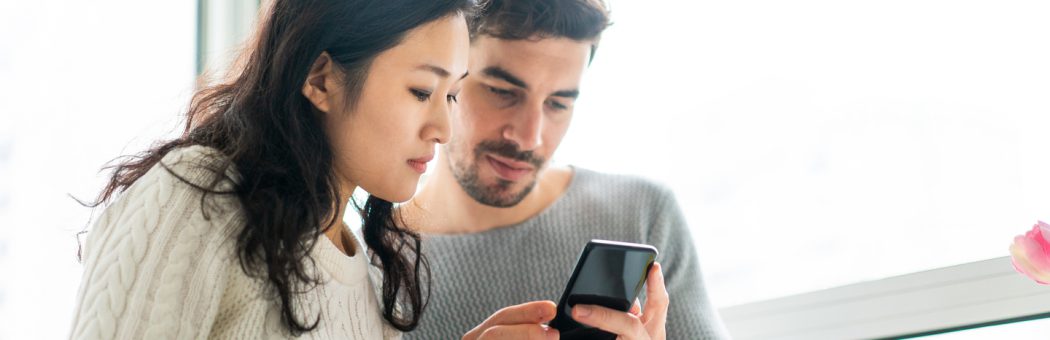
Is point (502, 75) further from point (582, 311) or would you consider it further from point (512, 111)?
point (582, 311)

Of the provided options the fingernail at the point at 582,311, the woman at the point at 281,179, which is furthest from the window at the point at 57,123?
the fingernail at the point at 582,311

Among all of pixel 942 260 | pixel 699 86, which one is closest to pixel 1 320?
pixel 699 86

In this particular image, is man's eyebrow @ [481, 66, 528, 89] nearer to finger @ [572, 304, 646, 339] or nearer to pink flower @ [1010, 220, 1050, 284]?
finger @ [572, 304, 646, 339]

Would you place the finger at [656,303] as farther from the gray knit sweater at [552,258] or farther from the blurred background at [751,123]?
the blurred background at [751,123]

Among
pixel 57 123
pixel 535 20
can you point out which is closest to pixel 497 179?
pixel 535 20

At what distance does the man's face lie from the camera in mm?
1572

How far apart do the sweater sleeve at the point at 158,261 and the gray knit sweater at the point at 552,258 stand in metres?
0.64

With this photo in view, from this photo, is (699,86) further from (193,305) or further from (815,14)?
(193,305)

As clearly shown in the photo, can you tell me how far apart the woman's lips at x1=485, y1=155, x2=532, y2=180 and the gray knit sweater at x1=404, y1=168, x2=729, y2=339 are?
0.31 ft

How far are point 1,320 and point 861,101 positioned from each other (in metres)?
1.45

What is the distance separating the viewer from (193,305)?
96cm

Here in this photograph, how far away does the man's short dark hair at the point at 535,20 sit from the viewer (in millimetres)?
1582

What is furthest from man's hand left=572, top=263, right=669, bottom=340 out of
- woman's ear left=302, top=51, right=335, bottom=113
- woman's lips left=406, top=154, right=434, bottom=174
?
woman's ear left=302, top=51, right=335, bottom=113

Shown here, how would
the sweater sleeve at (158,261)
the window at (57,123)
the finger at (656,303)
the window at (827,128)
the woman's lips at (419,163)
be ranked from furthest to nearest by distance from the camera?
the window at (827,128)
the window at (57,123)
the finger at (656,303)
the woman's lips at (419,163)
the sweater sleeve at (158,261)
